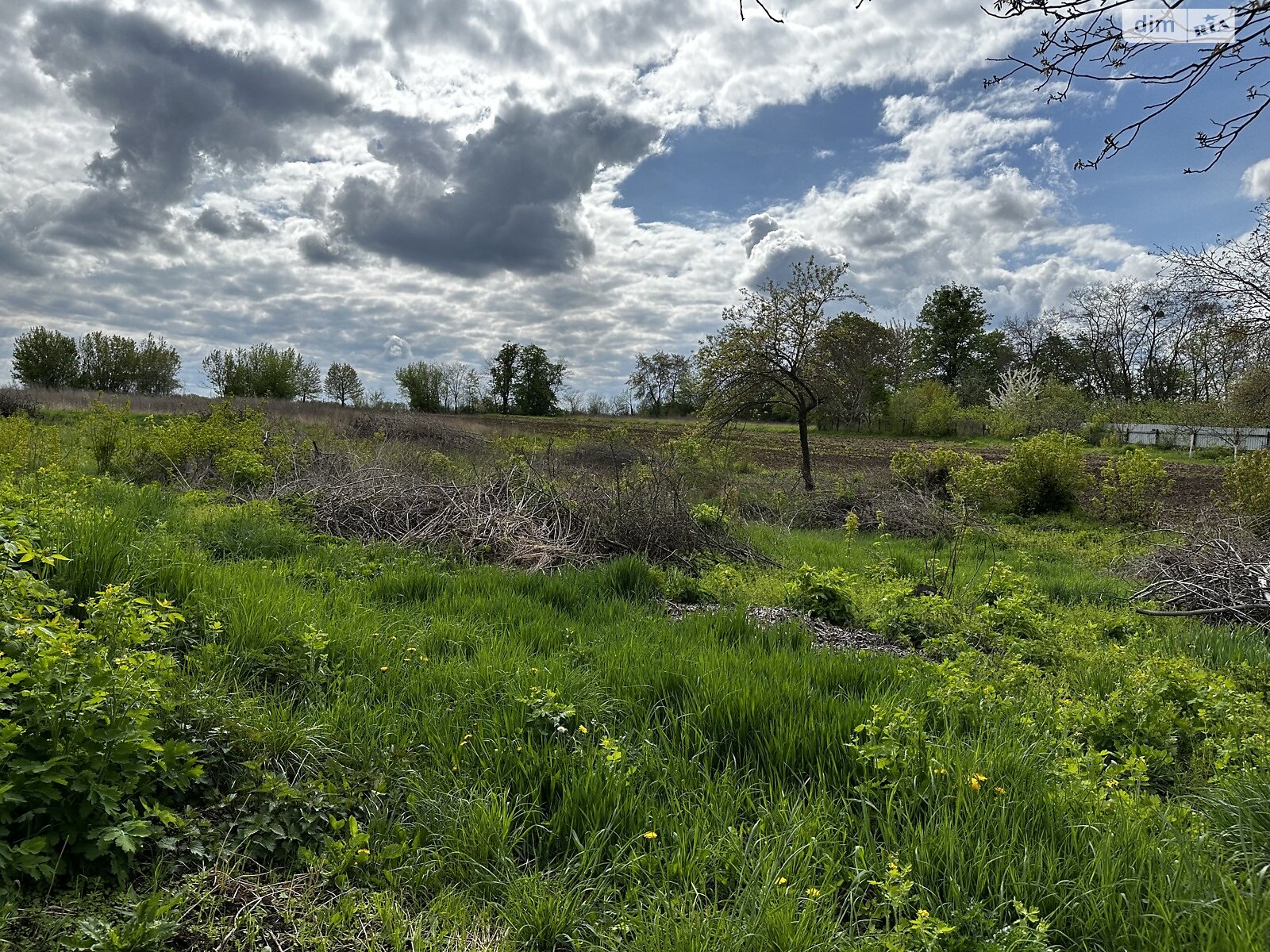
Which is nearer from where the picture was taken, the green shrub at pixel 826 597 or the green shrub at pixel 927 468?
the green shrub at pixel 826 597

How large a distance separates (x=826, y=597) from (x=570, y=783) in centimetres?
402

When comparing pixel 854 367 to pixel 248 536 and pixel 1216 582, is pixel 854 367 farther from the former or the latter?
pixel 248 536

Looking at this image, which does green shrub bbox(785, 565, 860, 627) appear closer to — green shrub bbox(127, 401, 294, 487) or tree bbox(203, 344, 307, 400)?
green shrub bbox(127, 401, 294, 487)

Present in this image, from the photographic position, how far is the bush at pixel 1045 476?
14117 mm

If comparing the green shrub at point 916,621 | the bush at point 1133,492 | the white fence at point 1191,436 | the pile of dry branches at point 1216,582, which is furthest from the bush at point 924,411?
the green shrub at point 916,621

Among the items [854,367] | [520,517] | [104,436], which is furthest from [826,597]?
[854,367]

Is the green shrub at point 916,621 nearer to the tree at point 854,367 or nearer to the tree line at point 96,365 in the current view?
the tree at point 854,367

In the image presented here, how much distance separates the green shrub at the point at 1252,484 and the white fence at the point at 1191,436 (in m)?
16.9

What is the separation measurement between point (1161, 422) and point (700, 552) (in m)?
35.4

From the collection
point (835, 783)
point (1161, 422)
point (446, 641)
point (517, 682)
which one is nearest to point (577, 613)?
point (446, 641)

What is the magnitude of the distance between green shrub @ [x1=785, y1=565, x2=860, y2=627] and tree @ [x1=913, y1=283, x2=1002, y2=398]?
5815cm

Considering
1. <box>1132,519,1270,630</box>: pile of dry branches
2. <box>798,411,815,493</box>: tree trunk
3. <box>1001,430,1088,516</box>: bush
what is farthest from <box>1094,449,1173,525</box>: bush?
<box>798,411,815,493</box>: tree trunk

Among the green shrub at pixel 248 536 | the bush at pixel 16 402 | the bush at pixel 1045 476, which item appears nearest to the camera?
the green shrub at pixel 248 536

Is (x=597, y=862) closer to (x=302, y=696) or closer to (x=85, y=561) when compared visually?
(x=302, y=696)
